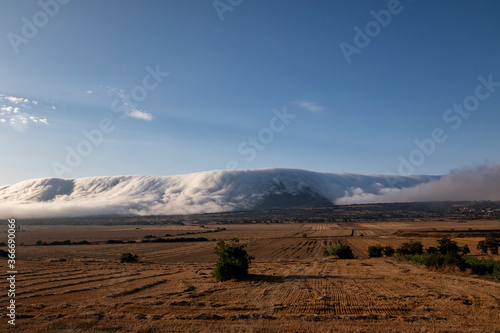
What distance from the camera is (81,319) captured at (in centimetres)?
1017

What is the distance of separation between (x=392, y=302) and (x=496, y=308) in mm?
3265

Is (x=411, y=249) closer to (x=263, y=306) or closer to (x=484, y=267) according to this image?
(x=484, y=267)

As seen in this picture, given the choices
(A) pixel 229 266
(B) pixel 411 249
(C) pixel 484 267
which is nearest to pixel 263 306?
(A) pixel 229 266

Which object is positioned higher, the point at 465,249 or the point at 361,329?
the point at 361,329

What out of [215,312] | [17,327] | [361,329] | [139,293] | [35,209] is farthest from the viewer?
[35,209]

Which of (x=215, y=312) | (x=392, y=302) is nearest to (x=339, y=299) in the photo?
(x=392, y=302)

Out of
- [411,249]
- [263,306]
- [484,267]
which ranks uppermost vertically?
[263,306]

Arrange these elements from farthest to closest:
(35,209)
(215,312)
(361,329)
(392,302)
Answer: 1. (35,209)
2. (392,302)
3. (215,312)
4. (361,329)

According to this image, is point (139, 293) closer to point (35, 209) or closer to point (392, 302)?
point (392, 302)

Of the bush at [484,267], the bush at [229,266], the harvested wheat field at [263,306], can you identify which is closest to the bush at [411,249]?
the bush at [484,267]

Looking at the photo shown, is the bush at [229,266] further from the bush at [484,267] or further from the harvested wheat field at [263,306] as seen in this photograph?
the bush at [484,267]

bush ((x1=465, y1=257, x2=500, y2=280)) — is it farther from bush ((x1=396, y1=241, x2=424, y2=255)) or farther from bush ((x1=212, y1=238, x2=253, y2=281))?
bush ((x1=396, y1=241, x2=424, y2=255))

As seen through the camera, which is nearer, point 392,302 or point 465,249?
point 392,302

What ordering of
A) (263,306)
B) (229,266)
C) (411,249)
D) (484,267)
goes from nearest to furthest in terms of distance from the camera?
(263,306), (229,266), (484,267), (411,249)
